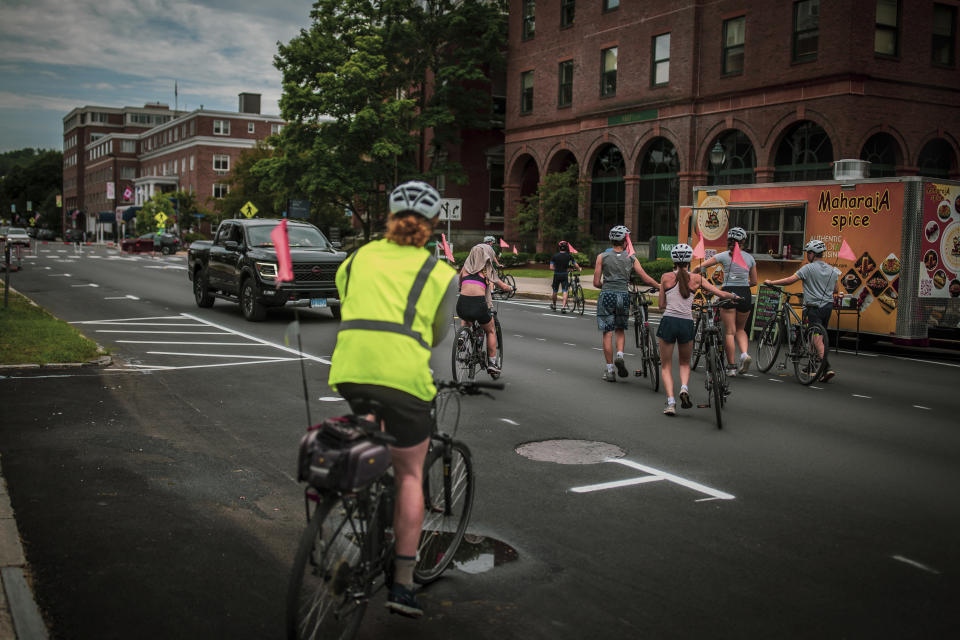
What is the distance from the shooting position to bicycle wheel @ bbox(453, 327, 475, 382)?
1095cm

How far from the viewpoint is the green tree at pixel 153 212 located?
7775 cm

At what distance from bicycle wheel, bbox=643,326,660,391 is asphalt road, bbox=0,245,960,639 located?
336 mm

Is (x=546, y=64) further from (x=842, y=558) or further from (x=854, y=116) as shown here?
(x=842, y=558)

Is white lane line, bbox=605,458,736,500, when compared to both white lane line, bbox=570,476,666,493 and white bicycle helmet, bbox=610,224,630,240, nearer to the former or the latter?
white lane line, bbox=570,476,666,493

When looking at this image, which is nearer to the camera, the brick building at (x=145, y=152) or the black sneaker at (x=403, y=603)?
the black sneaker at (x=403, y=603)

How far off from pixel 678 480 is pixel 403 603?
11.1 feet

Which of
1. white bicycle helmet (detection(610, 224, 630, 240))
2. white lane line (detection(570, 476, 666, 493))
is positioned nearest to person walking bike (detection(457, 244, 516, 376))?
white bicycle helmet (detection(610, 224, 630, 240))

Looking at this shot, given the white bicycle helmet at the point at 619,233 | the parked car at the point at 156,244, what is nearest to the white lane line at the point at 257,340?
the white bicycle helmet at the point at 619,233

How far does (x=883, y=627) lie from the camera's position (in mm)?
4262

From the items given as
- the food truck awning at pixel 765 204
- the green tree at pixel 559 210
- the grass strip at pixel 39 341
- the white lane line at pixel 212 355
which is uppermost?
the green tree at pixel 559 210

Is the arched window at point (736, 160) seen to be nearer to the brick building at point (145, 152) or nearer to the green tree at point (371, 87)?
the green tree at point (371, 87)

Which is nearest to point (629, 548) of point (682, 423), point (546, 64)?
point (682, 423)

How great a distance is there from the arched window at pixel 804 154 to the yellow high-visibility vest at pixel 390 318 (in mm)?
28961

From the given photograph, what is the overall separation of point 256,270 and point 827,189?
1134 centimetres
